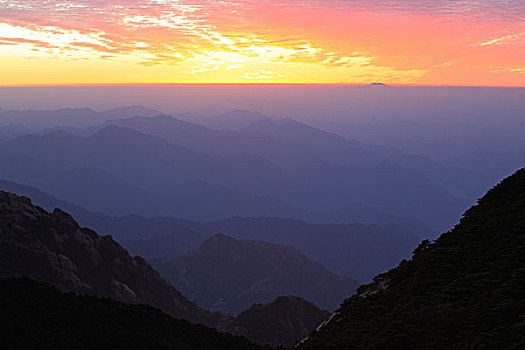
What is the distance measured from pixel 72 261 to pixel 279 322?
6185 cm

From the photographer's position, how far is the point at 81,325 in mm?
45688

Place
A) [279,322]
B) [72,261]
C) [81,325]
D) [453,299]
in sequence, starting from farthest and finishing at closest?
[279,322] < [72,261] < [81,325] < [453,299]

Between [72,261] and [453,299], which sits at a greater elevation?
[453,299]

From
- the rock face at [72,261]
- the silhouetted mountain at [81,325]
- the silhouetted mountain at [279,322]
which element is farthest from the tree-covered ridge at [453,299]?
the rock face at [72,261]

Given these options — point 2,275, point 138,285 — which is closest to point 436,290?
point 2,275

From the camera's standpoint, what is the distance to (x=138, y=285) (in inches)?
4948

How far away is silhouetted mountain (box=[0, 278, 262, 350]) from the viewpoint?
40.2 meters

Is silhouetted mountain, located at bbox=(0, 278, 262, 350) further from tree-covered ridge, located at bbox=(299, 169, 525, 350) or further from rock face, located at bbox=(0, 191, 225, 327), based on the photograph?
rock face, located at bbox=(0, 191, 225, 327)

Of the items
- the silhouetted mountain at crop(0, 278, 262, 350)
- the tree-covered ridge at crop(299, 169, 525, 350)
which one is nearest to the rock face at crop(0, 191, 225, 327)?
the silhouetted mountain at crop(0, 278, 262, 350)

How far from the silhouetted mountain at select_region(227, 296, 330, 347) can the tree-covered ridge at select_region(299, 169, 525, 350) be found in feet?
275

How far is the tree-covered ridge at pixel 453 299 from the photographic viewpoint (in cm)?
1738

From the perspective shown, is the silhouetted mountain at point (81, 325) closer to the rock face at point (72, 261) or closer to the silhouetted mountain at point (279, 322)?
the rock face at point (72, 261)

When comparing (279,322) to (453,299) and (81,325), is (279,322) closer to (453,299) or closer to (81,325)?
(81,325)

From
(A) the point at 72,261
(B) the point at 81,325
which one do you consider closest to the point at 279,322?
(A) the point at 72,261
